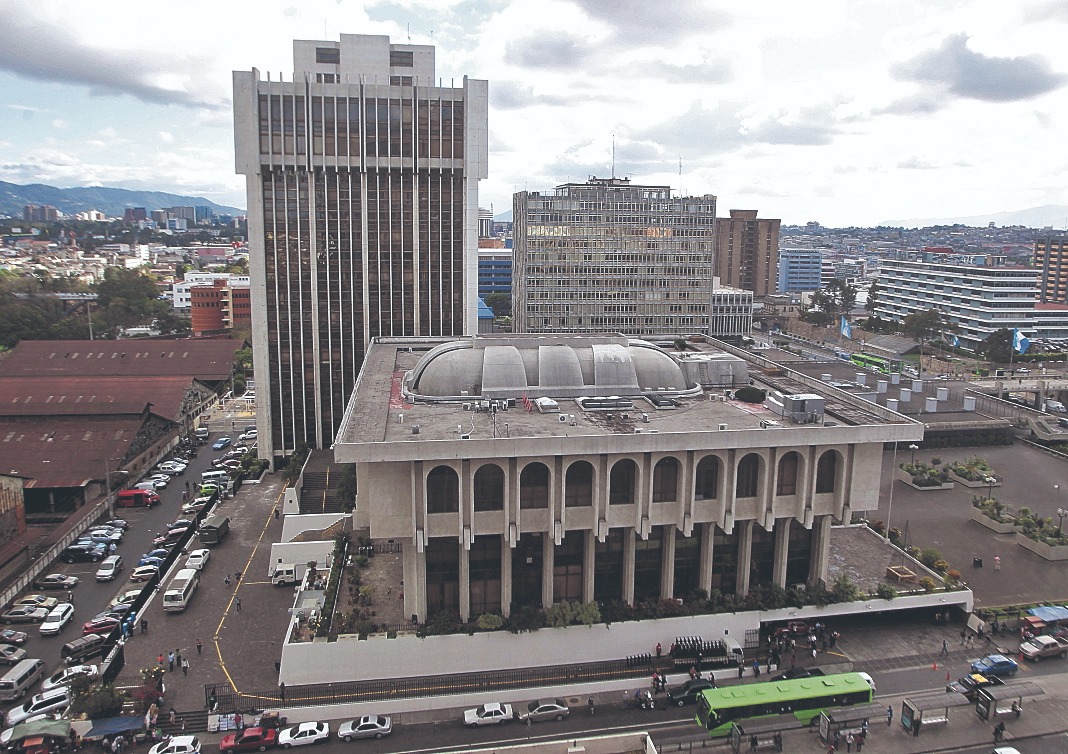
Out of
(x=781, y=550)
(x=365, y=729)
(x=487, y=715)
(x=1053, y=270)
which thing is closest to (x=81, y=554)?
(x=365, y=729)

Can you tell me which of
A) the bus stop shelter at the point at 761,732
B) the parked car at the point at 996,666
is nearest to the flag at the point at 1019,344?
the parked car at the point at 996,666

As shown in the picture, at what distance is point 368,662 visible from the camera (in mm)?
38719

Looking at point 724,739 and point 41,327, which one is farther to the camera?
point 41,327

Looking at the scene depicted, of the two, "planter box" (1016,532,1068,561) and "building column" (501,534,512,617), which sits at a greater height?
"building column" (501,534,512,617)

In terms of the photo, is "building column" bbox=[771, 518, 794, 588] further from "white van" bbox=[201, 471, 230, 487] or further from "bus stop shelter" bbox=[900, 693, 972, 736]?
"white van" bbox=[201, 471, 230, 487]

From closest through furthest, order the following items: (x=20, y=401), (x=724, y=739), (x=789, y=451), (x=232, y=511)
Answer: (x=724, y=739), (x=789, y=451), (x=232, y=511), (x=20, y=401)

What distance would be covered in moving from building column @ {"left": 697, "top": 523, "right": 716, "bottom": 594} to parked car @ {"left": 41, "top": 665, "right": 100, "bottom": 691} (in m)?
33.6

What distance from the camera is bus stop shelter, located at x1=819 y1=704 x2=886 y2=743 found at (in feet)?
115

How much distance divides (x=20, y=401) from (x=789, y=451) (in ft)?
252

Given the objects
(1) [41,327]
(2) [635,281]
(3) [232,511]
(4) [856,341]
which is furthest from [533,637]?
(4) [856,341]

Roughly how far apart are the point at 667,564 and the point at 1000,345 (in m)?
111

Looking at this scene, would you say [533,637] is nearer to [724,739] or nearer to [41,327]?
[724,739]

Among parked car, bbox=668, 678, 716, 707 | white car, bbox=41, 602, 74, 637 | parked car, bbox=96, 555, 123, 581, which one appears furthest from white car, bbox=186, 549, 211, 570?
parked car, bbox=668, 678, 716, 707

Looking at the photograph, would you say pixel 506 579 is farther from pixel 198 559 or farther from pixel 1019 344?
pixel 1019 344
